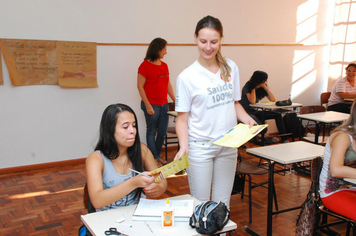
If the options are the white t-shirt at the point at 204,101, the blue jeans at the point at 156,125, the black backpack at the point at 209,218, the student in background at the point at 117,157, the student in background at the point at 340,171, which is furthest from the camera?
the blue jeans at the point at 156,125

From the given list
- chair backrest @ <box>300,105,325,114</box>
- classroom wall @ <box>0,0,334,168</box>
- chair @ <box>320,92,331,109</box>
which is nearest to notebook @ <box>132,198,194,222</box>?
classroom wall @ <box>0,0,334,168</box>

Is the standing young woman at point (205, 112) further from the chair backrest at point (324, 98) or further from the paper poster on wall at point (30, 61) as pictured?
the chair backrest at point (324, 98)

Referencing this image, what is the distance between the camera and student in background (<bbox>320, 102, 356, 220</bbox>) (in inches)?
95.7

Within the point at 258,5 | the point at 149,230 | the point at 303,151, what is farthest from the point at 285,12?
the point at 149,230

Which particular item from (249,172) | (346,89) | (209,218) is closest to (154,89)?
(249,172)

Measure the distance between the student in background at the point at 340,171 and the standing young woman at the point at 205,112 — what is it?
66 centimetres

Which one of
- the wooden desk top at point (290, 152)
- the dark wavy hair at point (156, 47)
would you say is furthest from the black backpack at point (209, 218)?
the dark wavy hair at point (156, 47)

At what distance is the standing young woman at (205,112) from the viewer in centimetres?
223

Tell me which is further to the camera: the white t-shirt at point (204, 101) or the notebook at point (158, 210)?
the white t-shirt at point (204, 101)

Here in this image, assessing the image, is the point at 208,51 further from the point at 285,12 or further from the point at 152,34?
the point at 285,12

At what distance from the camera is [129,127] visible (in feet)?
6.80

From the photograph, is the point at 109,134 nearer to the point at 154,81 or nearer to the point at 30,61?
the point at 154,81

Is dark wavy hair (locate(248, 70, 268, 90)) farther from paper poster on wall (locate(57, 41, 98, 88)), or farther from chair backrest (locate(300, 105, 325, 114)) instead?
paper poster on wall (locate(57, 41, 98, 88))

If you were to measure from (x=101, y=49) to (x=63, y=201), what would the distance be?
2421 mm
